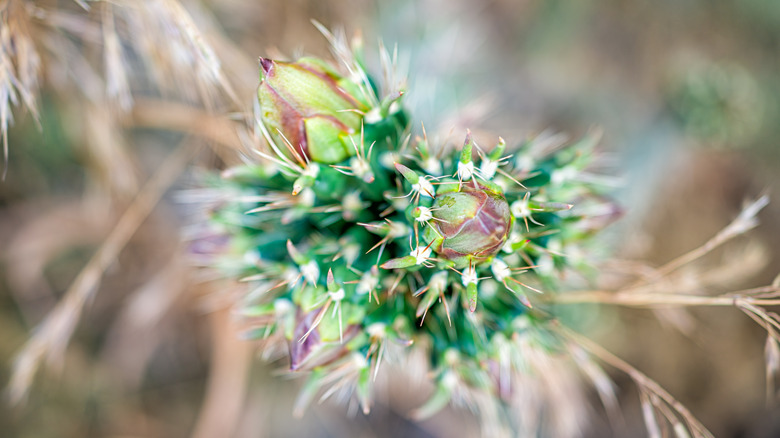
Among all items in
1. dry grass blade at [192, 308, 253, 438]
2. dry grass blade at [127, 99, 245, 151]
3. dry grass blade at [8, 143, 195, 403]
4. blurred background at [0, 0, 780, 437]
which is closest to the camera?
dry grass blade at [8, 143, 195, 403]

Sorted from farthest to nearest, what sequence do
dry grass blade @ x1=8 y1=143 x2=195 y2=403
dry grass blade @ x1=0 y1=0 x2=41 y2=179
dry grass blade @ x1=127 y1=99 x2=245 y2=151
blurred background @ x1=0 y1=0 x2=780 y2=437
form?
blurred background @ x1=0 y1=0 x2=780 y2=437, dry grass blade @ x1=127 y1=99 x2=245 y2=151, dry grass blade @ x1=8 y1=143 x2=195 y2=403, dry grass blade @ x1=0 y1=0 x2=41 y2=179

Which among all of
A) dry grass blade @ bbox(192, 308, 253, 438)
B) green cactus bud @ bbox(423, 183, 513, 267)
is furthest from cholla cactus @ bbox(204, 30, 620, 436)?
dry grass blade @ bbox(192, 308, 253, 438)

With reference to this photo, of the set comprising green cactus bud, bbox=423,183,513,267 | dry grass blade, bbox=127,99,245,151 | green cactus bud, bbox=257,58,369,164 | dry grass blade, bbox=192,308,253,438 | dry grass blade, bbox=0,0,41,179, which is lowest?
dry grass blade, bbox=192,308,253,438

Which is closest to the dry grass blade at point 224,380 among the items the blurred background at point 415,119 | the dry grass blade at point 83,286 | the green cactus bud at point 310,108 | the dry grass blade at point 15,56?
the blurred background at point 415,119

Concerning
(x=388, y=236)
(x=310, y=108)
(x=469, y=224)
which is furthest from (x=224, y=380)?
(x=469, y=224)

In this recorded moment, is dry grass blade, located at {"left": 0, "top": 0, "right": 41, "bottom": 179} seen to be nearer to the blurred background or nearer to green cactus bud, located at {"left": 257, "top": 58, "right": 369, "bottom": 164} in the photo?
the blurred background

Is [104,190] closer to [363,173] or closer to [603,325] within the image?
[363,173]

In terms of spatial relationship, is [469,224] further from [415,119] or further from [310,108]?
[415,119]
